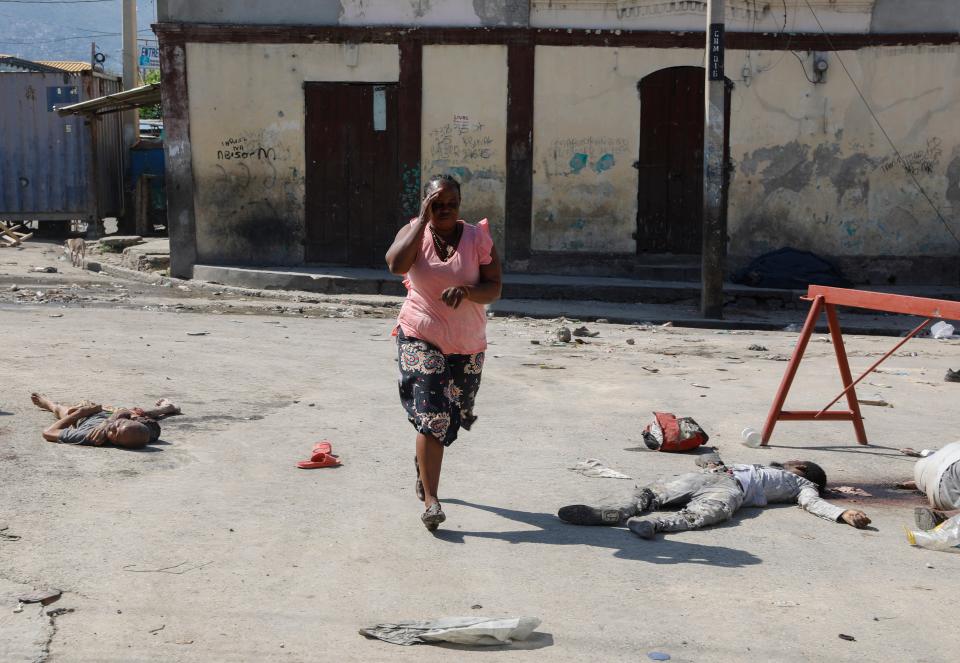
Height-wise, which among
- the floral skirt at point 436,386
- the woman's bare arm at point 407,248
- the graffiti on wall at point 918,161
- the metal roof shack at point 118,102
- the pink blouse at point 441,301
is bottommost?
the floral skirt at point 436,386

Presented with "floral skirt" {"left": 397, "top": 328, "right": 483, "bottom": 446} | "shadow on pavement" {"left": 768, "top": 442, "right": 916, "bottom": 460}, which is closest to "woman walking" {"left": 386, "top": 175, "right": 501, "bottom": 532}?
"floral skirt" {"left": 397, "top": 328, "right": 483, "bottom": 446}

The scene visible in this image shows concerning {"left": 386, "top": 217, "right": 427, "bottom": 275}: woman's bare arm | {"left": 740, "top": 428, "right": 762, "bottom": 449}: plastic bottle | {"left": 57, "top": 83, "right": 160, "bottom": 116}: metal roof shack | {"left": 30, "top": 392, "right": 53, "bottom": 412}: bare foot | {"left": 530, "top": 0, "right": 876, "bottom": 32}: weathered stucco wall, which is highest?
{"left": 530, "top": 0, "right": 876, "bottom": 32}: weathered stucco wall

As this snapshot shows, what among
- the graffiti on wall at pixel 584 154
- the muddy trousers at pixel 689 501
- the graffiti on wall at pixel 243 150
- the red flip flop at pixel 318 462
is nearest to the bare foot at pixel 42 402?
the red flip flop at pixel 318 462

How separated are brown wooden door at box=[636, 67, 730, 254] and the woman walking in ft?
35.3

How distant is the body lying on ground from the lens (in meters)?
5.06

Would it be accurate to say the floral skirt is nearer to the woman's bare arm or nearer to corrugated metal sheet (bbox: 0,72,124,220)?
the woman's bare arm

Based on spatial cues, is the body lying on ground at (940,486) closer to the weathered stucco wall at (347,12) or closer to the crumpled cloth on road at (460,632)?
the crumpled cloth on road at (460,632)

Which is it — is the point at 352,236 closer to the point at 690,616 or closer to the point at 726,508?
the point at 726,508

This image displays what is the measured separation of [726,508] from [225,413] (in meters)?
3.45

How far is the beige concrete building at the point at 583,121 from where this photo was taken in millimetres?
15016

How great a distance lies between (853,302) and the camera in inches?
244

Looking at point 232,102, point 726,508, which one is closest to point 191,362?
point 726,508

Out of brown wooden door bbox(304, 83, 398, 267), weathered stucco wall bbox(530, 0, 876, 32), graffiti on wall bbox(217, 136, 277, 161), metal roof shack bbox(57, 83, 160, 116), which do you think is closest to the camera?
weathered stucco wall bbox(530, 0, 876, 32)

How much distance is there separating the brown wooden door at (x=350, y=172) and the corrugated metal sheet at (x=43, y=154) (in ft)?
23.9
